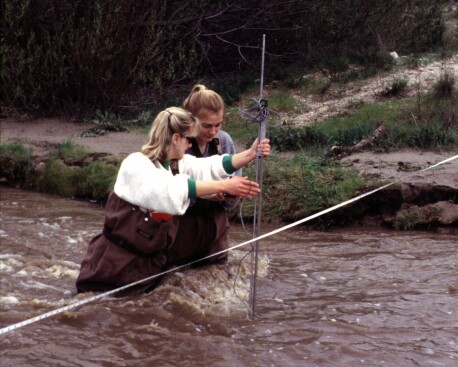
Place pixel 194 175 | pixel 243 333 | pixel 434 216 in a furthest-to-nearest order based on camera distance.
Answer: pixel 434 216
pixel 194 175
pixel 243 333

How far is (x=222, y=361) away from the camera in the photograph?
3.98m

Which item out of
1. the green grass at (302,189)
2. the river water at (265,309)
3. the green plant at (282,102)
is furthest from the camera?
the green plant at (282,102)

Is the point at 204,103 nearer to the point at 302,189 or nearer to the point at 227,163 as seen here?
the point at 227,163

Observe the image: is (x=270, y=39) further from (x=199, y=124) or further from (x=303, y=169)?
(x=199, y=124)

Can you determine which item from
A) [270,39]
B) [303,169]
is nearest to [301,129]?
[303,169]

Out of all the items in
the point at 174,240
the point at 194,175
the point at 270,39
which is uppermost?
the point at 270,39

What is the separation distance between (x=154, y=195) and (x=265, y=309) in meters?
1.08

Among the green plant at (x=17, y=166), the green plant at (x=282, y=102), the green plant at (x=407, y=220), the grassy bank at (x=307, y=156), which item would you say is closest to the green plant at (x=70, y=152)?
the grassy bank at (x=307, y=156)

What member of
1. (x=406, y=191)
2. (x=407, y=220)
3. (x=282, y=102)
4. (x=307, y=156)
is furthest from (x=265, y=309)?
(x=282, y=102)

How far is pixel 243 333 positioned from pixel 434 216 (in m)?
3.09

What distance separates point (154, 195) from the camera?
432cm

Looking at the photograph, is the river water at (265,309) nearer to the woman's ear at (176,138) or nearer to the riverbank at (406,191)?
the riverbank at (406,191)

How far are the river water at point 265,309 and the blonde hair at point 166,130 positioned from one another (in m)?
0.98

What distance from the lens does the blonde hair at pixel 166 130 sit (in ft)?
14.5
